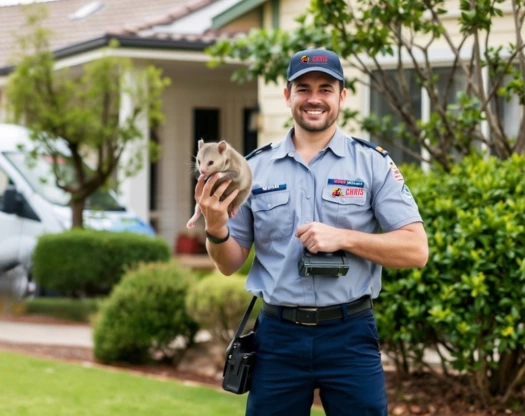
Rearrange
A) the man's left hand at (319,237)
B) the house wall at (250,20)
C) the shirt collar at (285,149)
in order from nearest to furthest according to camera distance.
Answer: the man's left hand at (319,237) → the shirt collar at (285,149) → the house wall at (250,20)

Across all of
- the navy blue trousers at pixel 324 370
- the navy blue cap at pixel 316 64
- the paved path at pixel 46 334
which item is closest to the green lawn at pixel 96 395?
the paved path at pixel 46 334

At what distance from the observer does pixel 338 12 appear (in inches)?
287

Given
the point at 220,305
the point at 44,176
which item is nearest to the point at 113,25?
the point at 44,176

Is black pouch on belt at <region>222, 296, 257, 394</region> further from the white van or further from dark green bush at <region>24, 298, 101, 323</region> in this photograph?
the white van

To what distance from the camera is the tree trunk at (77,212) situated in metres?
12.1

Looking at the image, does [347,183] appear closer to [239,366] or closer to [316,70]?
[316,70]

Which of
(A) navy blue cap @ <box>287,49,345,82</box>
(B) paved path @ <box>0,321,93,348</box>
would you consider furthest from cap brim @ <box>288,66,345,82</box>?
(B) paved path @ <box>0,321,93,348</box>

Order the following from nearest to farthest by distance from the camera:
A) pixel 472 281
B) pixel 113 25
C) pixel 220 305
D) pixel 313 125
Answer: pixel 313 125
pixel 472 281
pixel 220 305
pixel 113 25

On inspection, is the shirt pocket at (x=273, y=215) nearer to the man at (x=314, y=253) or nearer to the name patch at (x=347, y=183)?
the man at (x=314, y=253)

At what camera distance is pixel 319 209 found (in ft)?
12.5

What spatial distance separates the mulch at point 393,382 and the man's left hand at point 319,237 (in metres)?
3.23

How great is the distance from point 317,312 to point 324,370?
0.72 ft

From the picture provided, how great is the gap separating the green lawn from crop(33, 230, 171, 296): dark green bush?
3066mm

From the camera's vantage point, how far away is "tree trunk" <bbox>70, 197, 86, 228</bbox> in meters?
12.1
